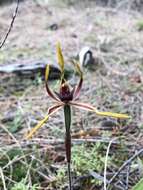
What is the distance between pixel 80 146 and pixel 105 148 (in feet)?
0.31

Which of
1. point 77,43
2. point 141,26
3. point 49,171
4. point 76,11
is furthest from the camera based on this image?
point 76,11

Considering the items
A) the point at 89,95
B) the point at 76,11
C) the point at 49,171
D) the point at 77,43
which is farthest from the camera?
the point at 76,11

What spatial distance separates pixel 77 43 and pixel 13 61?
597 millimetres

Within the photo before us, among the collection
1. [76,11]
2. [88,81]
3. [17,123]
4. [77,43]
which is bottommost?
[17,123]

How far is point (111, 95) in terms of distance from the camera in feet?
6.15

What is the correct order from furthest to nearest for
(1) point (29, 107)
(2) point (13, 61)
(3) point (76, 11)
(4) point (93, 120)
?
(3) point (76, 11) → (2) point (13, 61) → (1) point (29, 107) → (4) point (93, 120)

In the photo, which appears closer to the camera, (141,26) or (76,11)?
(141,26)

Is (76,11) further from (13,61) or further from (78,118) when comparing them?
(78,118)

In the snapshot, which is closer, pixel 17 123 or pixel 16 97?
pixel 17 123

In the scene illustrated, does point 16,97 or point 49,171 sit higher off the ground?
point 16,97

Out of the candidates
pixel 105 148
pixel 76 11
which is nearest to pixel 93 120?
pixel 105 148

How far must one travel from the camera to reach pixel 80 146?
1.39 metres

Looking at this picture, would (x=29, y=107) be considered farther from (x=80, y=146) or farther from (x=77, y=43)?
(x=77, y=43)

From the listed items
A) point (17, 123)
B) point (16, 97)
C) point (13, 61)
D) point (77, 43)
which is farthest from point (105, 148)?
point (77, 43)
